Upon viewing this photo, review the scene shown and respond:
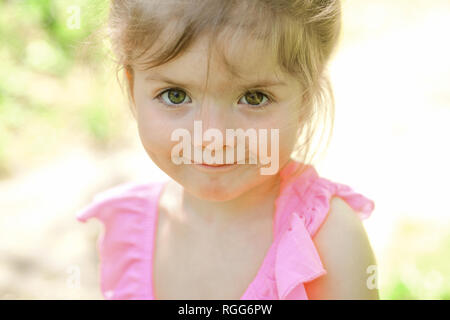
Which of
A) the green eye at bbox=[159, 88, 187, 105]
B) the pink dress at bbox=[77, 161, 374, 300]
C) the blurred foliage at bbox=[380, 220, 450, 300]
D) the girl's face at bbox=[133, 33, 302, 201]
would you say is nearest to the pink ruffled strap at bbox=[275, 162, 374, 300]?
the pink dress at bbox=[77, 161, 374, 300]

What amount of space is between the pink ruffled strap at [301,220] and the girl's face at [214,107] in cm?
12

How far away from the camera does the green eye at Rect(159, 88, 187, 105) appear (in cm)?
126

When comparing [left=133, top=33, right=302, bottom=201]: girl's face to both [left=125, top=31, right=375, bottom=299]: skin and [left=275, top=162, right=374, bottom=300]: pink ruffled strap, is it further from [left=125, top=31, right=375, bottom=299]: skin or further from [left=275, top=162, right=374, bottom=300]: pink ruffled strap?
[left=275, top=162, right=374, bottom=300]: pink ruffled strap

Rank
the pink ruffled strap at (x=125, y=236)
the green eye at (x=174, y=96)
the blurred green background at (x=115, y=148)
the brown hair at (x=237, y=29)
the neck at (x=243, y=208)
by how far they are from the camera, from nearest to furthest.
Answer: the brown hair at (x=237, y=29) < the green eye at (x=174, y=96) < the neck at (x=243, y=208) < the pink ruffled strap at (x=125, y=236) < the blurred green background at (x=115, y=148)

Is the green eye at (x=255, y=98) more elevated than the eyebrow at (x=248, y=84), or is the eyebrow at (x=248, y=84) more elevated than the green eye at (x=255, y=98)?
the eyebrow at (x=248, y=84)

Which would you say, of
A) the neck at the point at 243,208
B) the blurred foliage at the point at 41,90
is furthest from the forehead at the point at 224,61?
the blurred foliage at the point at 41,90

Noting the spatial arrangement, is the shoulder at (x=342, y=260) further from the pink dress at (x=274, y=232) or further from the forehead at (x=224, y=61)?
the forehead at (x=224, y=61)

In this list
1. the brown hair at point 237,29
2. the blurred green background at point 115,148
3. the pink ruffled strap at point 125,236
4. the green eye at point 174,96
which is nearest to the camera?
the brown hair at point 237,29

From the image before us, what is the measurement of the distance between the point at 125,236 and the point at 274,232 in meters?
0.46

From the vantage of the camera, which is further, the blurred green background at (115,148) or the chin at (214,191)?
the blurred green background at (115,148)

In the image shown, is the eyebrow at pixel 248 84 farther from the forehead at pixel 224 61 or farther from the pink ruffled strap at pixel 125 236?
the pink ruffled strap at pixel 125 236

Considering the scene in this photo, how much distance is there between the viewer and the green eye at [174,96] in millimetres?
1256
